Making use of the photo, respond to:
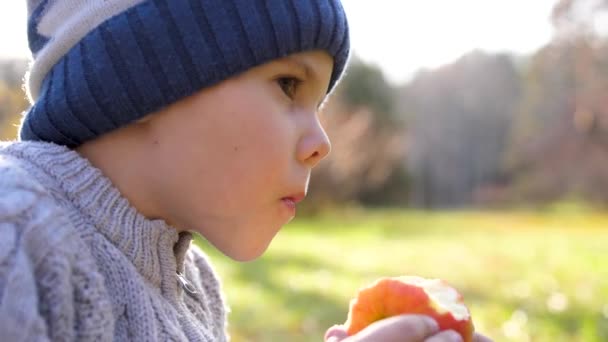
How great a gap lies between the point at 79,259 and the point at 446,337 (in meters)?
0.68

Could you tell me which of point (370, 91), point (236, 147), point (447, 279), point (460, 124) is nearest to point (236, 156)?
point (236, 147)

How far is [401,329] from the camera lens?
1.34m

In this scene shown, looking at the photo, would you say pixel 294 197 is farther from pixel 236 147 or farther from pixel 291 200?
pixel 236 147

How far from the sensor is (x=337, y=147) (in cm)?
1708

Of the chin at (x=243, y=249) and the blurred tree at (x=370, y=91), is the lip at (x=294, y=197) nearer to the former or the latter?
the chin at (x=243, y=249)

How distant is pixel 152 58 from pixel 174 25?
8 centimetres

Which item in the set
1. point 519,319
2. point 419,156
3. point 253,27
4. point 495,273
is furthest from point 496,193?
point 253,27

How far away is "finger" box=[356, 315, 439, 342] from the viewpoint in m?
1.31

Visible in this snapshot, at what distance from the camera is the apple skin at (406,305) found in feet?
4.77

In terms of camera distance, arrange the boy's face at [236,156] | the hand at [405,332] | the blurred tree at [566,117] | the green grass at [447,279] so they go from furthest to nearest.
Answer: the blurred tree at [566,117] < the green grass at [447,279] < the boy's face at [236,156] < the hand at [405,332]

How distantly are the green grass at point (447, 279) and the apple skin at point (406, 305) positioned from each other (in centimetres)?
227

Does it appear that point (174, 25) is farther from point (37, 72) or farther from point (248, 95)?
point (37, 72)

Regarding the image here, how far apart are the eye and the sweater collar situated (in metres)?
0.36

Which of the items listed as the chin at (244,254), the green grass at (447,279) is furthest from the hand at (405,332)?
the green grass at (447,279)
